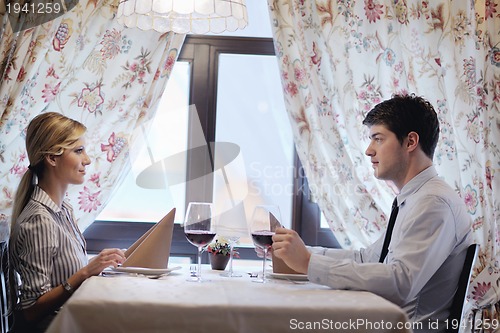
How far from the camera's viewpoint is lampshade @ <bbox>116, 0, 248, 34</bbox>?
1868 millimetres

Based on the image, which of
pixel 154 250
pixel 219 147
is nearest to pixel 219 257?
pixel 154 250

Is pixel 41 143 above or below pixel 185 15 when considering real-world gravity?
below

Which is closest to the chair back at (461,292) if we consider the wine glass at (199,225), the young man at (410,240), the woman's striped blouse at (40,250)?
the young man at (410,240)

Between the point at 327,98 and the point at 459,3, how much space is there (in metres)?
0.73

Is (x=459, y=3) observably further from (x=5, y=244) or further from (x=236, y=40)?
(x=5, y=244)

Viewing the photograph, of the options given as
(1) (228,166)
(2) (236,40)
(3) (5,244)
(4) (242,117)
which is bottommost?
(3) (5,244)

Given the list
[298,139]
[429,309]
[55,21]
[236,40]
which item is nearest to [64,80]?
[55,21]

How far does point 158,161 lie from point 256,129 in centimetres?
51

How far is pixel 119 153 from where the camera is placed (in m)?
2.83

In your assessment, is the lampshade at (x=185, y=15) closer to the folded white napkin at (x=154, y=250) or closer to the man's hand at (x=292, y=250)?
the folded white napkin at (x=154, y=250)

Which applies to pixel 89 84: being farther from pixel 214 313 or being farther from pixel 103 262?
pixel 214 313

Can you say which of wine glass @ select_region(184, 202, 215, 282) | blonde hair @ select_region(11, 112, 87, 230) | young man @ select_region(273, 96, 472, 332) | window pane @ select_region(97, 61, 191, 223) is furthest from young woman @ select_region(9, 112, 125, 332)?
window pane @ select_region(97, 61, 191, 223)

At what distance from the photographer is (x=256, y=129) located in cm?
310

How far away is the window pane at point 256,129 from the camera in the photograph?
3068 mm
